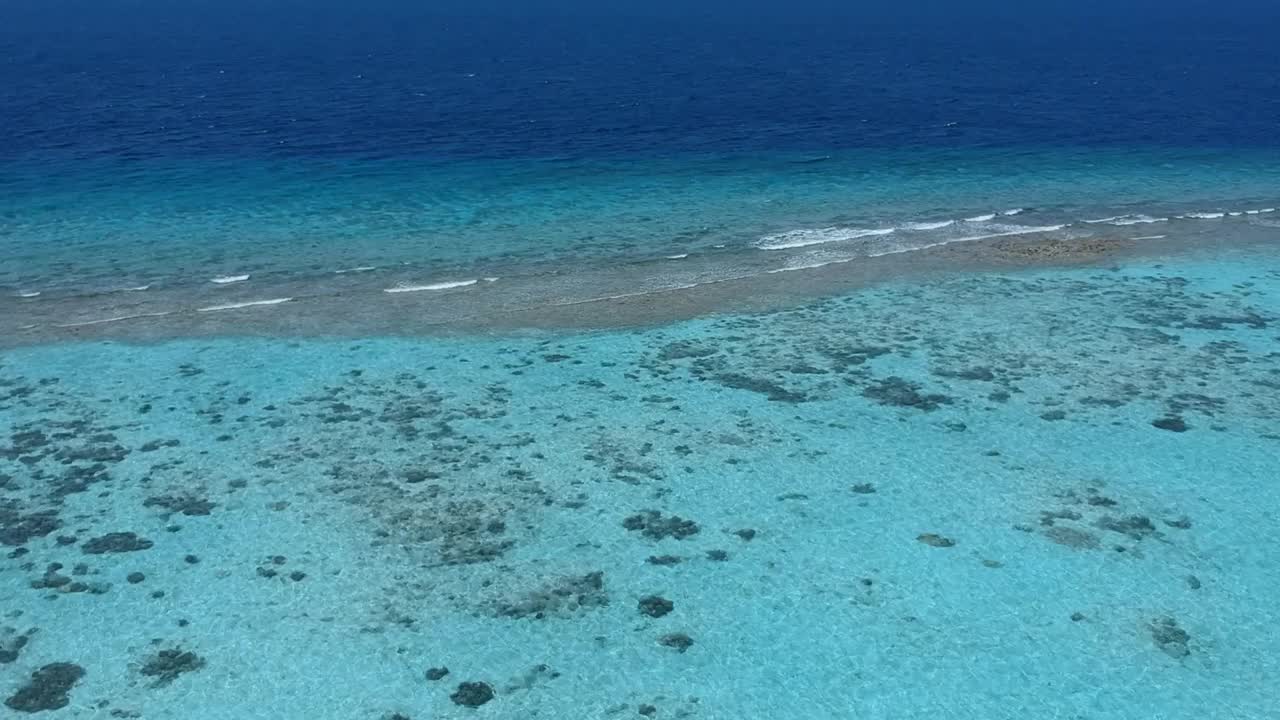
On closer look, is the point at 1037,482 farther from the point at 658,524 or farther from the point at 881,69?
the point at 881,69

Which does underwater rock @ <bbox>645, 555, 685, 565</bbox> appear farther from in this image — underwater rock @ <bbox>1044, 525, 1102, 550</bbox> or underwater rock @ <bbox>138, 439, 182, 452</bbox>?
underwater rock @ <bbox>138, 439, 182, 452</bbox>


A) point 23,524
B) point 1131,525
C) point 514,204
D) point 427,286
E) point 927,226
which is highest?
point 514,204

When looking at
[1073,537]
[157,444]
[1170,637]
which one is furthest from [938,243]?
[157,444]

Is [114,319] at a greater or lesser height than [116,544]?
greater

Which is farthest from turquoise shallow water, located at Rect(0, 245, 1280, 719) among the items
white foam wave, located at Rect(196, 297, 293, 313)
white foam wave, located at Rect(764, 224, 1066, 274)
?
white foam wave, located at Rect(764, 224, 1066, 274)

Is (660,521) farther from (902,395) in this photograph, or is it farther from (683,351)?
(683,351)

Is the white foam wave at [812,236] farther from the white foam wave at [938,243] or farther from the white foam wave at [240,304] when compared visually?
the white foam wave at [240,304]

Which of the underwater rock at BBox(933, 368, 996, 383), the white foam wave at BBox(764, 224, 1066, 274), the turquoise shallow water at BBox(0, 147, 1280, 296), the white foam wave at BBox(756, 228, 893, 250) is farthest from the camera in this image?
the white foam wave at BBox(756, 228, 893, 250)
